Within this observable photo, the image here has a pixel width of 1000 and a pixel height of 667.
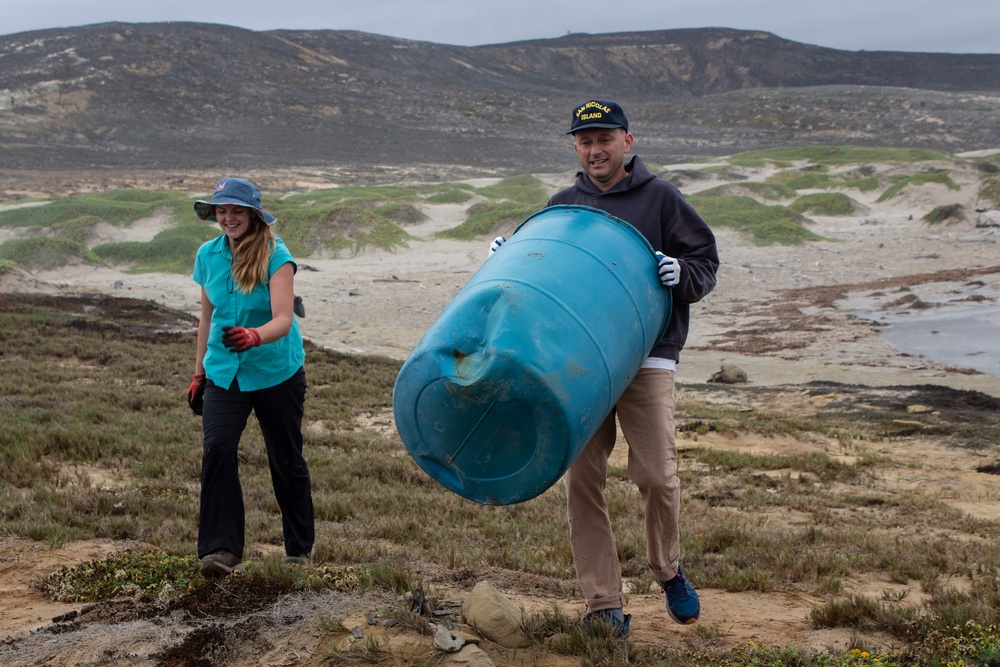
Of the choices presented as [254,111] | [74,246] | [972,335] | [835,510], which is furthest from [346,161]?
[835,510]

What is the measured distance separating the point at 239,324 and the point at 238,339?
384 millimetres

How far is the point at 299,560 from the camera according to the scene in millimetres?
4461

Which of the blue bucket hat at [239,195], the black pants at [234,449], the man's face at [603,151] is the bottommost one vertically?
the black pants at [234,449]

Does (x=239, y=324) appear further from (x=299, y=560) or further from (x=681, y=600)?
(x=681, y=600)

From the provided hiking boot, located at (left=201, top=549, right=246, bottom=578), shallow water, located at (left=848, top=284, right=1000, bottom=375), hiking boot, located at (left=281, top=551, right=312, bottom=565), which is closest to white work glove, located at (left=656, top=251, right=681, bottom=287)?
hiking boot, located at (left=281, top=551, right=312, bottom=565)

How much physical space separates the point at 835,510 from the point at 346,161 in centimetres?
5343

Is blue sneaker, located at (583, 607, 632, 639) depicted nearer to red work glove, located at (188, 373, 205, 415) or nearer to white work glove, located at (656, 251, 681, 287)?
white work glove, located at (656, 251, 681, 287)

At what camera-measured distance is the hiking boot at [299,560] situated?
4.43 metres

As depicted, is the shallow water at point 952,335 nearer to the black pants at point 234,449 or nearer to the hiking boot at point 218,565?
the black pants at point 234,449

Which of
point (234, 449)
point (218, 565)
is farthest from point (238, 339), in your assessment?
point (218, 565)

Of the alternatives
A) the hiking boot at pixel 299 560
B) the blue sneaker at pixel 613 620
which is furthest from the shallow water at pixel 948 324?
the hiking boot at pixel 299 560

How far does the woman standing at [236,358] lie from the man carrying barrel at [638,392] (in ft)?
3.50

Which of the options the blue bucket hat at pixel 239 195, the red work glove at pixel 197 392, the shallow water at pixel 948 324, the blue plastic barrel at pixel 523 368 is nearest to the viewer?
the blue plastic barrel at pixel 523 368

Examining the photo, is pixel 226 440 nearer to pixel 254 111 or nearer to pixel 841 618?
pixel 841 618
